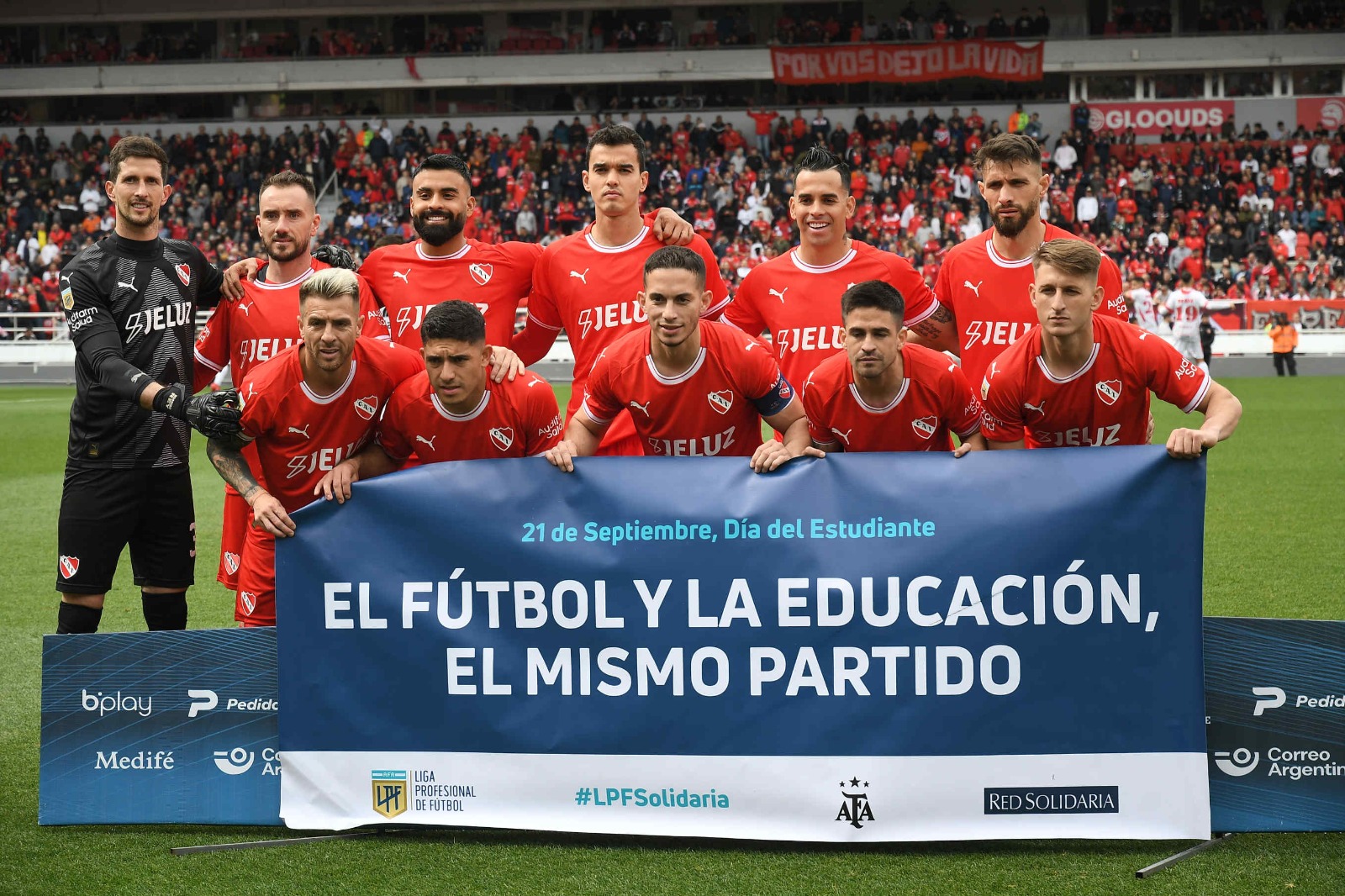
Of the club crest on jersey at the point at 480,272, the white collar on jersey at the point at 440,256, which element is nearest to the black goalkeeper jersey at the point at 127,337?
the white collar on jersey at the point at 440,256

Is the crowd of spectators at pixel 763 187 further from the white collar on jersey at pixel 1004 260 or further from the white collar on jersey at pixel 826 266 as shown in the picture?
the white collar on jersey at pixel 826 266

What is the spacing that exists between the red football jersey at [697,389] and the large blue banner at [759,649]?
19.9 inches

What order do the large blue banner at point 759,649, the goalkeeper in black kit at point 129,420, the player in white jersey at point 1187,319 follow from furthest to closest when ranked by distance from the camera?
the player in white jersey at point 1187,319
the goalkeeper in black kit at point 129,420
the large blue banner at point 759,649

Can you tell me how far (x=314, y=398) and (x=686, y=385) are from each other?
1.38 m

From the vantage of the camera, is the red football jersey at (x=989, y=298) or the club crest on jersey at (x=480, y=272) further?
the club crest on jersey at (x=480, y=272)

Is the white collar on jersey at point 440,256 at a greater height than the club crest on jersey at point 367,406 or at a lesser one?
greater

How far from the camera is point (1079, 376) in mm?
4426

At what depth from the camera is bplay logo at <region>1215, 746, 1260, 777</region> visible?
410cm

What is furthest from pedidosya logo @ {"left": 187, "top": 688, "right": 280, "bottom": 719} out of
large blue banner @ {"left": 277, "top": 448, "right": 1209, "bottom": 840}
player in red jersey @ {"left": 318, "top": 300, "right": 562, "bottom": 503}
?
player in red jersey @ {"left": 318, "top": 300, "right": 562, "bottom": 503}

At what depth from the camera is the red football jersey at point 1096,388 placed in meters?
4.41

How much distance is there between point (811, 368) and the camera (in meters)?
5.37

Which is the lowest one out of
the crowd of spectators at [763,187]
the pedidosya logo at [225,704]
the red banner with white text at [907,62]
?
the pedidosya logo at [225,704]

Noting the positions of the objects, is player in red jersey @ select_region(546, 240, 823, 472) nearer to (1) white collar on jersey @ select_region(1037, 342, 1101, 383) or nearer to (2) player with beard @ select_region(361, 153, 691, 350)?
(1) white collar on jersey @ select_region(1037, 342, 1101, 383)

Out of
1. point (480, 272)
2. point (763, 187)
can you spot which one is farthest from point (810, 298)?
point (763, 187)
